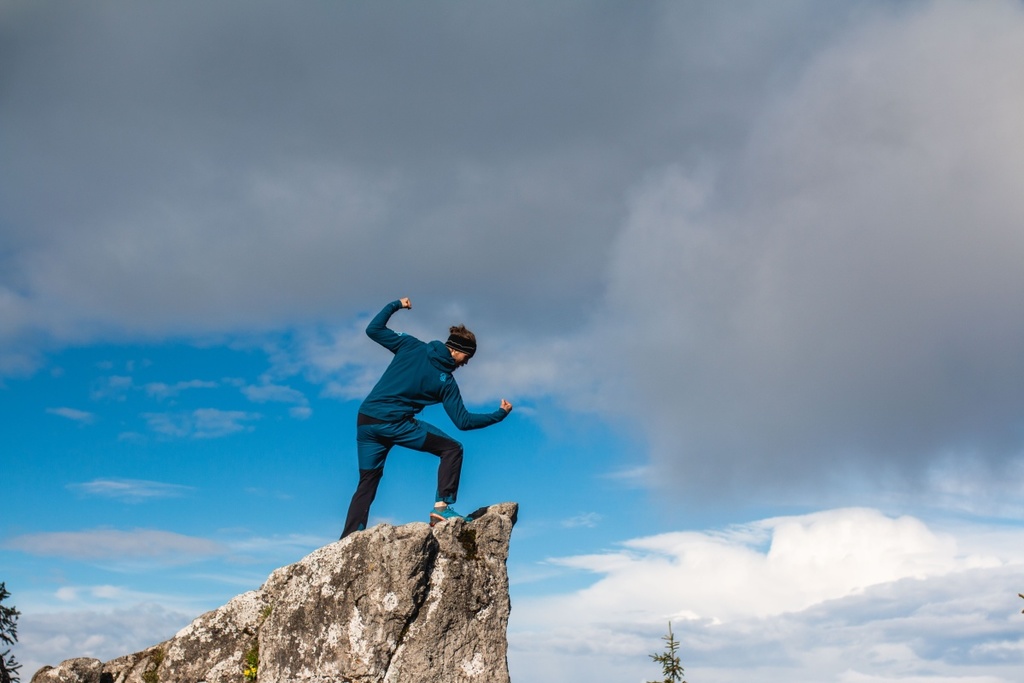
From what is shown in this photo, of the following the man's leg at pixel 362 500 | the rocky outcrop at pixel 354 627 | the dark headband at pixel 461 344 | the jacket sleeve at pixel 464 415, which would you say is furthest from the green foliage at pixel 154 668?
the dark headband at pixel 461 344

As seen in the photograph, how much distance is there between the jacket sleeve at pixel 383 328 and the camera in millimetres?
16422

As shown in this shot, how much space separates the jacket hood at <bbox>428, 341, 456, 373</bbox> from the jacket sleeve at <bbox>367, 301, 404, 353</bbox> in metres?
0.75

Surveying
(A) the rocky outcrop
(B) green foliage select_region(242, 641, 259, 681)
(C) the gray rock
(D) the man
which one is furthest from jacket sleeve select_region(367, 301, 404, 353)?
(C) the gray rock

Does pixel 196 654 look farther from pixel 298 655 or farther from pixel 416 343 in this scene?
pixel 416 343

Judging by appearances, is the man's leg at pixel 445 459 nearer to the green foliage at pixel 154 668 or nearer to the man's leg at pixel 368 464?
the man's leg at pixel 368 464

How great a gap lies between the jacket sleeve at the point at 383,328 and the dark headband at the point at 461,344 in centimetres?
101

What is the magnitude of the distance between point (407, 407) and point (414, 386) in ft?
1.34

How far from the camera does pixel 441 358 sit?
1633cm

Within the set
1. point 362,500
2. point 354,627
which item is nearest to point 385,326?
point 362,500

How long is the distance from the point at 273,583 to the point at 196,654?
1615mm

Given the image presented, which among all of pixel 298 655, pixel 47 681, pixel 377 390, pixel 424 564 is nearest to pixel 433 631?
pixel 424 564

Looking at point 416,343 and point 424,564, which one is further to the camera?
point 416,343

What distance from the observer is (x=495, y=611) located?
49.0ft

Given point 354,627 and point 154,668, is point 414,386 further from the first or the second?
point 154,668
